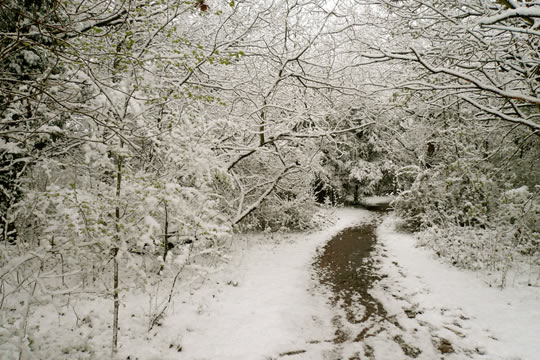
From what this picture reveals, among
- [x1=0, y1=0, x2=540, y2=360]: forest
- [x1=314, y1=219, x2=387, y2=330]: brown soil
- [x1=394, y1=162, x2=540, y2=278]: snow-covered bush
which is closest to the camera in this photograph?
[x1=0, y1=0, x2=540, y2=360]: forest

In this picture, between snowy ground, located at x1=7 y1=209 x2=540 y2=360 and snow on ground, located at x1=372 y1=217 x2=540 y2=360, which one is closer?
snowy ground, located at x1=7 y1=209 x2=540 y2=360

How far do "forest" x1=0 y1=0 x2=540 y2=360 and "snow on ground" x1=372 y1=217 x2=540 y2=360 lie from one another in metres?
0.66

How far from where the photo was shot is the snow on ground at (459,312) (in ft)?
14.0

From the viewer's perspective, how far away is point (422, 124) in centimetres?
1245

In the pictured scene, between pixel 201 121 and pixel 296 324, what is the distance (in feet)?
13.4

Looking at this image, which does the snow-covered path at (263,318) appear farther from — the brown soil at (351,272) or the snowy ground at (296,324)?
the brown soil at (351,272)

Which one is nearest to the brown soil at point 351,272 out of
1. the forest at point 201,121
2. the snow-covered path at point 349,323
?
the snow-covered path at point 349,323

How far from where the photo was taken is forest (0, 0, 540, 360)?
3.76 metres

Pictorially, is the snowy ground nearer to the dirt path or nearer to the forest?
the dirt path

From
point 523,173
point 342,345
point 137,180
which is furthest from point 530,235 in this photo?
point 137,180

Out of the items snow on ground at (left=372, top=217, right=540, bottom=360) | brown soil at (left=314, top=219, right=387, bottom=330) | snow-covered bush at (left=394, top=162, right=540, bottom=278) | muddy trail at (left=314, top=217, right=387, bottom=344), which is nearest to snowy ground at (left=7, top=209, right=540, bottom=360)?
snow on ground at (left=372, top=217, right=540, bottom=360)

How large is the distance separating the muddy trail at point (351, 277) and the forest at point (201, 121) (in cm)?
217

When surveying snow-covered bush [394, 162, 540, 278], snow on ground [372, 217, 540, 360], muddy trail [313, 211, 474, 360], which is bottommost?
muddy trail [313, 211, 474, 360]

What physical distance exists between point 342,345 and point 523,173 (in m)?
8.79
